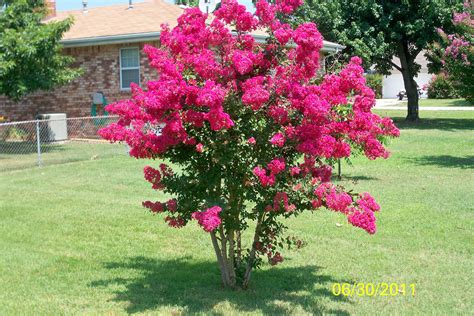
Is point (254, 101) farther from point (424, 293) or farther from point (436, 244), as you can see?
point (436, 244)

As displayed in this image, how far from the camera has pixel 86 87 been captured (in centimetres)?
2125

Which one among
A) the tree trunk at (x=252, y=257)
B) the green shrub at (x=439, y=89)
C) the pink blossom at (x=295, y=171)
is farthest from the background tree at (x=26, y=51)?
the green shrub at (x=439, y=89)

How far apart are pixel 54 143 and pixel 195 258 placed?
577 inches

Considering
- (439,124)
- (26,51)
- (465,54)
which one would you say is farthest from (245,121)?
(439,124)

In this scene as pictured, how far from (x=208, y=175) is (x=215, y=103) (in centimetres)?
80

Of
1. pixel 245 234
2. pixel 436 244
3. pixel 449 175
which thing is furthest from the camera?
pixel 449 175

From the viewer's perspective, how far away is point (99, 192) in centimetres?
1095

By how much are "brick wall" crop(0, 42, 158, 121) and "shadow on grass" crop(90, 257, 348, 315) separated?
13741 millimetres

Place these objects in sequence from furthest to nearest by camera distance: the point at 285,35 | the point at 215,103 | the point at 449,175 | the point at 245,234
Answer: the point at 449,175
the point at 245,234
the point at 285,35
the point at 215,103

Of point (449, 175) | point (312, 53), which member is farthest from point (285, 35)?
point (449, 175)

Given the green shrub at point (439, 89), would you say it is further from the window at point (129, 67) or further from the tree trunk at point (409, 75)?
the window at point (129, 67)

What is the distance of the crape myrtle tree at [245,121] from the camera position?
192 inches

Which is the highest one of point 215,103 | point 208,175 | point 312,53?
point 312,53

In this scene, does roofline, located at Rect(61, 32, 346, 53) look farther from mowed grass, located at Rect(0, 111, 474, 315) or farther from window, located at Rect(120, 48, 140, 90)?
mowed grass, located at Rect(0, 111, 474, 315)
